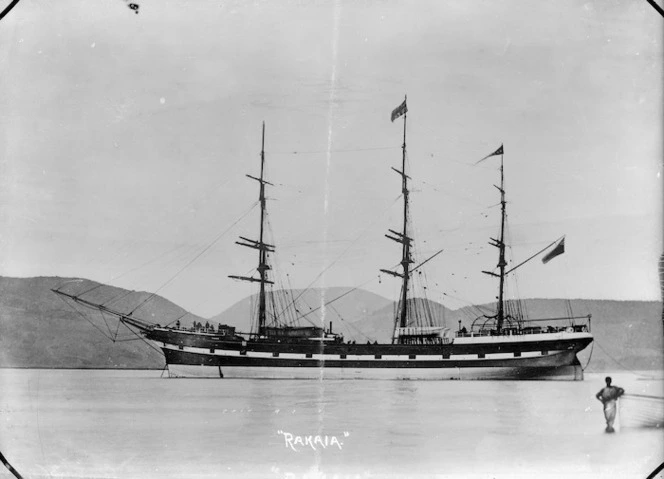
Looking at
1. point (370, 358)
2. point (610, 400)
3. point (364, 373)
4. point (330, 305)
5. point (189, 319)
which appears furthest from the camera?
point (370, 358)

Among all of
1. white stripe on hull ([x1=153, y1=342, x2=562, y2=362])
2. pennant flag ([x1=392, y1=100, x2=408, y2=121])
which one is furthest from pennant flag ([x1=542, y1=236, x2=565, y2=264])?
white stripe on hull ([x1=153, y1=342, x2=562, y2=362])

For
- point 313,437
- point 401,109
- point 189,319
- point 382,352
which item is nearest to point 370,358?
point 382,352

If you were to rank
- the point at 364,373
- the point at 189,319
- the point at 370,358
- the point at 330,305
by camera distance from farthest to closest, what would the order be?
the point at 370,358 → the point at 364,373 → the point at 189,319 → the point at 330,305

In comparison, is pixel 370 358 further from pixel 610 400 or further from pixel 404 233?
pixel 610 400

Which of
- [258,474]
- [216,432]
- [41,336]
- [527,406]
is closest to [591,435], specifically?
[527,406]

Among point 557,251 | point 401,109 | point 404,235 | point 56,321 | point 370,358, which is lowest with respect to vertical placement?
point 370,358

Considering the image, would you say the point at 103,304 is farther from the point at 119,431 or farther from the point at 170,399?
the point at 119,431

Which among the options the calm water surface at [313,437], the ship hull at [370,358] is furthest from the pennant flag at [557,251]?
the ship hull at [370,358]
